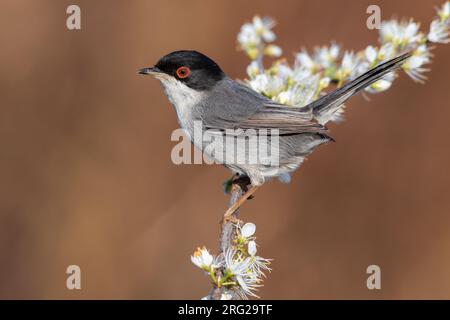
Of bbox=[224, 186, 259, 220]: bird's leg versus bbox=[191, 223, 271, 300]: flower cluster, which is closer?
bbox=[191, 223, 271, 300]: flower cluster

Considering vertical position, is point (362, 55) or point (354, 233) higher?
point (362, 55)

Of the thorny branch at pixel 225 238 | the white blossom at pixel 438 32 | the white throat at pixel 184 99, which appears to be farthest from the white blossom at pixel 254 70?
the white blossom at pixel 438 32

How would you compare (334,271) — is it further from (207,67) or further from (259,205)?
(207,67)

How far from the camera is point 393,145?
7223 millimetres

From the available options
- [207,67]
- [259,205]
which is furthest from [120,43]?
[207,67]

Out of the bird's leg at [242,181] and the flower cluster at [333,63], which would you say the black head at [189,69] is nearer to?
the flower cluster at [333,63]

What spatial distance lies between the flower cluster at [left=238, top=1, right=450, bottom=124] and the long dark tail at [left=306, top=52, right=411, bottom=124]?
20 cm

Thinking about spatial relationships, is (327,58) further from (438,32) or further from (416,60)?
(438,32)

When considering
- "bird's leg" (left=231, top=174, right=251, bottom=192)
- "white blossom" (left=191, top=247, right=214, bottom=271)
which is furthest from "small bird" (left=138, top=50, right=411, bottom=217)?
"white blossom" (left=191, top=247, right=214, bottom=271)

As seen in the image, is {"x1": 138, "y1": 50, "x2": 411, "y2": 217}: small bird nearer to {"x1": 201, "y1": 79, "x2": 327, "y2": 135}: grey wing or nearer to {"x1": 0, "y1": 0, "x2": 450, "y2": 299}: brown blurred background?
{"x1": 201, "y1": 79, "x2": 327, "y2": 135}: grey wing

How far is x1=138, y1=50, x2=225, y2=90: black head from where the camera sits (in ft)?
13.4

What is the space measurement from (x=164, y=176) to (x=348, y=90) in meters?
3.69

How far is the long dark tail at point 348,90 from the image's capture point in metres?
3.98

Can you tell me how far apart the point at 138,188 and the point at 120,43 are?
1985 mm
